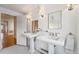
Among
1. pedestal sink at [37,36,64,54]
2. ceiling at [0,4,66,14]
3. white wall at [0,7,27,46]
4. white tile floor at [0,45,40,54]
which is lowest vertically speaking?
white tile floor at [0,45,40,54]

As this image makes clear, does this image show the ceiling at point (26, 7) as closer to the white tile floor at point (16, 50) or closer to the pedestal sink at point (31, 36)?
the pedestal sink at point (31, 36)

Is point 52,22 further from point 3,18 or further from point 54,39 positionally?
point 3,18

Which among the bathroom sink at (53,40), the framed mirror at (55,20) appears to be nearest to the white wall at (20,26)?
the bathroom sink at (53,40)

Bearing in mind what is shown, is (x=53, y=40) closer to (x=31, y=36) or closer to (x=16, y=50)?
(x=31, y=36)

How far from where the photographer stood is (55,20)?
5.35 ft

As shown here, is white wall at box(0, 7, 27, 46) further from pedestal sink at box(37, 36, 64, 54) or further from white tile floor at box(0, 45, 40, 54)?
pedestal sink at box(37, 36, 64, 54)

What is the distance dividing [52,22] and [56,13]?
0.17 metres

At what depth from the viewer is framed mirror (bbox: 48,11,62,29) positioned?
5.17ft

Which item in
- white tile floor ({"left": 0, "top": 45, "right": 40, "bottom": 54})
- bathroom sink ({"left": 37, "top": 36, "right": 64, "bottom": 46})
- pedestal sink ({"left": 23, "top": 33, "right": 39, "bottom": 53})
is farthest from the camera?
pedestal sink ({"left": 23, "top": 33, "right": 39, "bottom": 53})

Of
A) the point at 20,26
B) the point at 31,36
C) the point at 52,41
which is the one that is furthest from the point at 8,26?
the point at 52,41

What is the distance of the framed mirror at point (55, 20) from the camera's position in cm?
158

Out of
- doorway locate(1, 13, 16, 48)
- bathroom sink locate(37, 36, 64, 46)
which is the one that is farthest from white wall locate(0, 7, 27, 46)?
bathroom sink locate(37, 36, 64, 46)

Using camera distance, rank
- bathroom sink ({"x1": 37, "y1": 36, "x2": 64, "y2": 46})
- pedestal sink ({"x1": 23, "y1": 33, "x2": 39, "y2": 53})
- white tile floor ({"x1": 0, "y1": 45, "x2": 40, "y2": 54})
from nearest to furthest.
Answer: bathroom sink ({"x1": 37, "y1": 36, "x2": 64, "y2": 46}) → white tile floor ({"x1": 0, "y1": 45, "x2": 40, "y2": 54}) → pedestal sink ({"x1": 23, "y1": 33, "x2": 39, "y2": 53})
